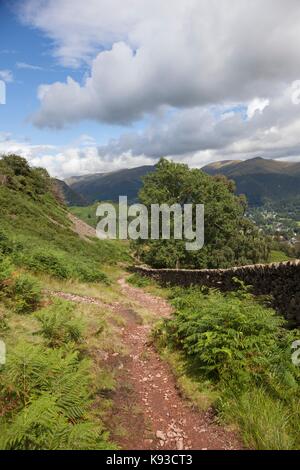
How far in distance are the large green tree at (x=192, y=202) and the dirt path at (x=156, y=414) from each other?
20997 millimetres

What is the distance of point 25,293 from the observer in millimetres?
10008

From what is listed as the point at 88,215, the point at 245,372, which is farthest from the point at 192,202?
the point at 88,215

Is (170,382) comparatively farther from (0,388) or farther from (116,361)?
(0,388)

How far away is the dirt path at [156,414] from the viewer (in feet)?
17.3

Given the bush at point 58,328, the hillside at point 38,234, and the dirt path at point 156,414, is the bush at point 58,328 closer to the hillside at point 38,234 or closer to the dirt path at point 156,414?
the dirt path at point 156,414

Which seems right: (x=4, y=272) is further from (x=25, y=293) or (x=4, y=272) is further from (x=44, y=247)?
(x=44, y=247)

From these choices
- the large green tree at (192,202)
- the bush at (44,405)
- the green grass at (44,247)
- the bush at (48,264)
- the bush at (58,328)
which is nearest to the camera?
the bush at (44,405)

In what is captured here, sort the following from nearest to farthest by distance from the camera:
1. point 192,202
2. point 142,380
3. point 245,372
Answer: point 245,372, point 142,380, point 192,202

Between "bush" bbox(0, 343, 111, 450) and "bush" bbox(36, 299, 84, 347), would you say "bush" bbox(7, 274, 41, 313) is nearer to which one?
"bush" bbox(36, 299, 84, 347)

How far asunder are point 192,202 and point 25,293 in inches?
906

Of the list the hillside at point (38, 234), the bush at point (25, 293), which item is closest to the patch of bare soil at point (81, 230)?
the hillside at point (38, 234)

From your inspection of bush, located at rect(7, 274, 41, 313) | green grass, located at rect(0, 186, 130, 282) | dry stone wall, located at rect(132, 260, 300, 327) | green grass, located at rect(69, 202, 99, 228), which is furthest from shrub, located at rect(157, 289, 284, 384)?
green grass, located at rect(69, 202, 99, 228)
